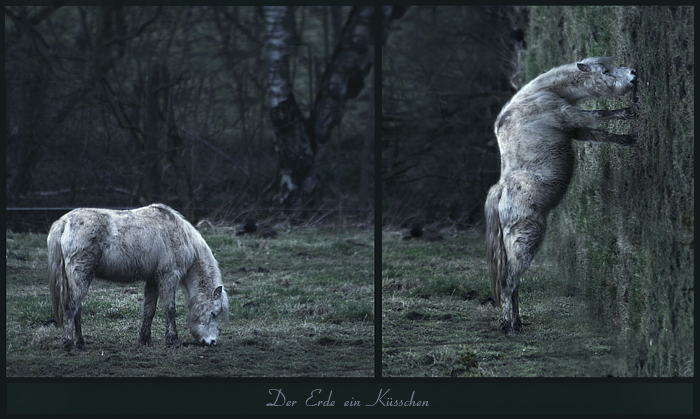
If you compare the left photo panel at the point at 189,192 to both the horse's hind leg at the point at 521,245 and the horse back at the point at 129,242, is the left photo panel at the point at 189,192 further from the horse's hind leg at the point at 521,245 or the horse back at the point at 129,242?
the horse's hind leg at the point at 521,245

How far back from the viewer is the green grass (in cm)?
477

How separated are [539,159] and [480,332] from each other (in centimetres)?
130

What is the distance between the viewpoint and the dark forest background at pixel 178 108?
5781 millimetres

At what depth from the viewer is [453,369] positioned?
488 centimetres

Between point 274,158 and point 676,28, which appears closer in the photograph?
point 676,28

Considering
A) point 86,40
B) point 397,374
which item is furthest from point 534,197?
point 86,40

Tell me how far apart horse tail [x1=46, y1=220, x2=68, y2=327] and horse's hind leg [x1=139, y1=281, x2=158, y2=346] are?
54 centimetres

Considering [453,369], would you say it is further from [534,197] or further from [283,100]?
[283,100]

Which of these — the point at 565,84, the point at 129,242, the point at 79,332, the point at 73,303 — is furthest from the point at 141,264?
the point at 565,84

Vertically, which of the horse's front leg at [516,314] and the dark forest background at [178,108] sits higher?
the dark forest background at [178,108]

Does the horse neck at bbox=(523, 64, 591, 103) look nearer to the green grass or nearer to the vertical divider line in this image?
the vertical divider line

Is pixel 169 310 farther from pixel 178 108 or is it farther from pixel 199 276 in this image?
pixel 178 108

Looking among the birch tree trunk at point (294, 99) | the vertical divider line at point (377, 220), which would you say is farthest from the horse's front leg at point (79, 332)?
the birch tree trunk at point (294, 99)
